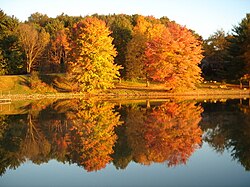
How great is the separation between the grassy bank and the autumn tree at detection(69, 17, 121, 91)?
1977 millimetres

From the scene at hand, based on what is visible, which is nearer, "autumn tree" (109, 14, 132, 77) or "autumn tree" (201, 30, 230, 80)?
"autumn tree" (109, 14, 132, 77)

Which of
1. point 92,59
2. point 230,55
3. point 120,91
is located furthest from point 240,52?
point 92,59

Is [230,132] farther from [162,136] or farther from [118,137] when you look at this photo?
[118,137]

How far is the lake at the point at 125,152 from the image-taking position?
11.3 m

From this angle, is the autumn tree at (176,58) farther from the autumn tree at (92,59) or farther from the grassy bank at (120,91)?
the autumn tree at (92,59)

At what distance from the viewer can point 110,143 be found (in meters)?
16.2

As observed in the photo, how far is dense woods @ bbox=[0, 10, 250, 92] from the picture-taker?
46.4m

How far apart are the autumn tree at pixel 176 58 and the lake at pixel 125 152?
23.4 m

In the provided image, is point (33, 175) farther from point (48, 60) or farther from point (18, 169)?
point (48, 60)

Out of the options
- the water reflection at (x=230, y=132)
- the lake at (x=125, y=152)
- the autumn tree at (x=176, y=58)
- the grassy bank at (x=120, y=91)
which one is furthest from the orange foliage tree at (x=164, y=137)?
the grassy bank at (x=120, y=91)

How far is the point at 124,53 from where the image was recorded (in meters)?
59.9

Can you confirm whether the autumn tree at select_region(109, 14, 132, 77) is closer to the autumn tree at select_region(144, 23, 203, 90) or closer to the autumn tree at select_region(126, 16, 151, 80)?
the autumn tree at select_region(126, 16, 151, 80)

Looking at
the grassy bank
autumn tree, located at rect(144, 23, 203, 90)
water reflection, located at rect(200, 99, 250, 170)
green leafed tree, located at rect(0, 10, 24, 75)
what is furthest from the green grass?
water reflection, located at rect(200, 99, 250, 170)

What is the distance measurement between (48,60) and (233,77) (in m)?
33.7
